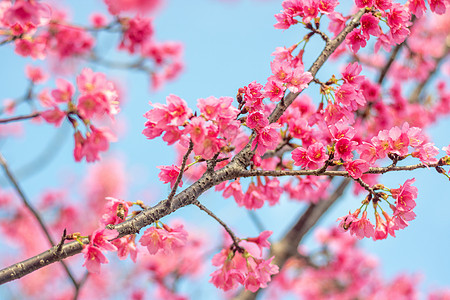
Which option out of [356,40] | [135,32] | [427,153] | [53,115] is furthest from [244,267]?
[135,32]

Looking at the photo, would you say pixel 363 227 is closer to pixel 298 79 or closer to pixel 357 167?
pixel 357 167

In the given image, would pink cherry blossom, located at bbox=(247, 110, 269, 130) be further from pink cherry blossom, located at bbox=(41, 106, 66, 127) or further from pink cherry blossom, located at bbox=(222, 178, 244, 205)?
pink cherry blossom, located at bbox=(41, 106, 66, 127)

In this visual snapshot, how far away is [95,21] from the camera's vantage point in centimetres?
513

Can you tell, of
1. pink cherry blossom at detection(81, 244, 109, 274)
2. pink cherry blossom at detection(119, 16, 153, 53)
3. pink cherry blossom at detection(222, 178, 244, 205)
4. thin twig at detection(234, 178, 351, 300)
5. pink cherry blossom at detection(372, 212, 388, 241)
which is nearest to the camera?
pink cherry blossom at detection(81, 244, 109, 274)

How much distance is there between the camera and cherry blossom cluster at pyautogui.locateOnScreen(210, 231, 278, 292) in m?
2.04

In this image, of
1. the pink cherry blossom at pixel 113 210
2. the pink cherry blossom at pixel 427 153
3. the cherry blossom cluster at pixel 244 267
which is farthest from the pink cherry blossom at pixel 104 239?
the pink cherry blossom at pixel 427 153

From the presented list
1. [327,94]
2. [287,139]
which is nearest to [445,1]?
[327,94]

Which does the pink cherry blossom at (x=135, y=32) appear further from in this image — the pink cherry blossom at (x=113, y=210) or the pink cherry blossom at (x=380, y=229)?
the pink cherry blossom at (x=380, y=229)

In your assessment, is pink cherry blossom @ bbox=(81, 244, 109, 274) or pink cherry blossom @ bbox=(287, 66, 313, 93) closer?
pink cherry blossom @ bbox=(81, 244, 109, 274)

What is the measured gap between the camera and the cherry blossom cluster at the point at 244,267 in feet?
6.68

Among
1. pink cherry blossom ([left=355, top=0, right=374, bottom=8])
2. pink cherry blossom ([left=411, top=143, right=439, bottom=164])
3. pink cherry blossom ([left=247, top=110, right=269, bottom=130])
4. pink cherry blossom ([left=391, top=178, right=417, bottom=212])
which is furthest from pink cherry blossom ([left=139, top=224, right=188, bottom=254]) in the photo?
pink cherry blossom ([left=355, top=0, right=374, bottom=8])

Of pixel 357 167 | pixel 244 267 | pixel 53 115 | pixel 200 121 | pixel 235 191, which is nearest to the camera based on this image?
pixel 200 121

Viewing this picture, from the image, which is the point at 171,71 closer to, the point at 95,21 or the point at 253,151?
the point at 95,21

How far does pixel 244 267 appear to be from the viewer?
2.08 m
